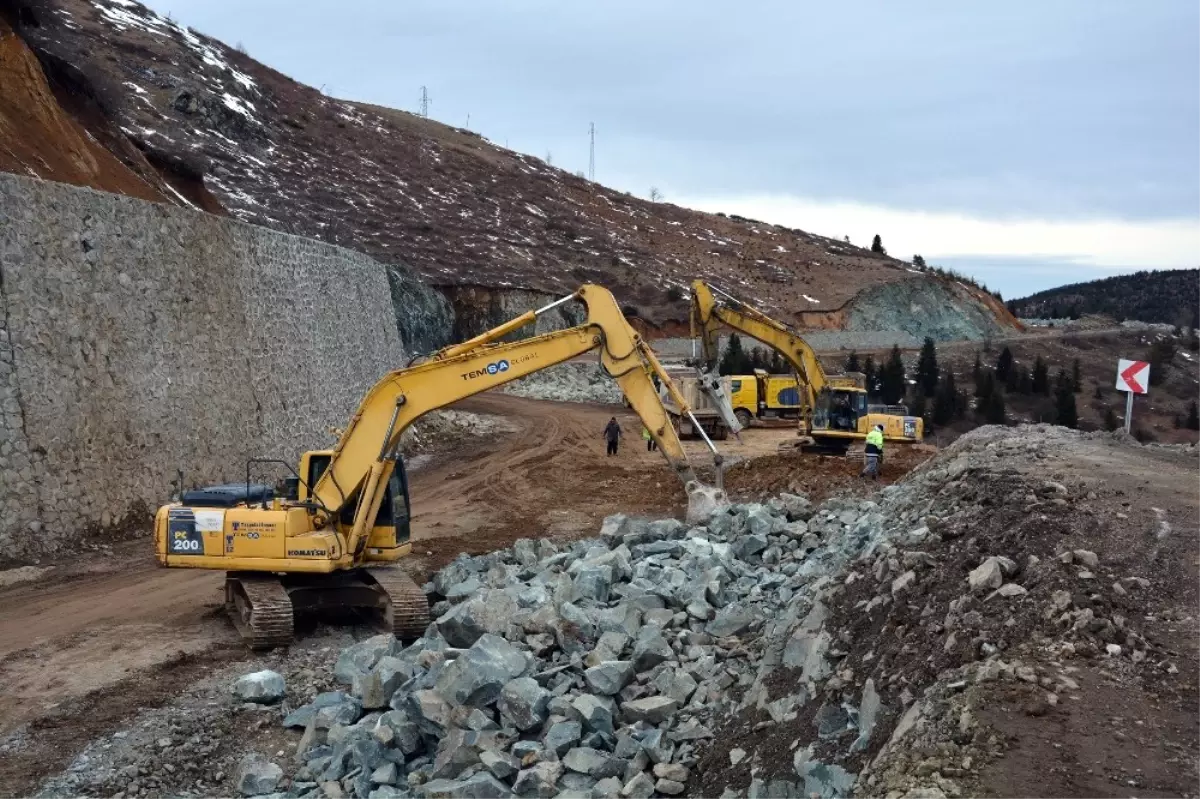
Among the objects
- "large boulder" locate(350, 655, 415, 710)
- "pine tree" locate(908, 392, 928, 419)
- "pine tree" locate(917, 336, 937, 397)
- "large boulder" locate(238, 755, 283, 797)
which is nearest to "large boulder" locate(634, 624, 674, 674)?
"large boulder" locate(350, 655, 415, 710)

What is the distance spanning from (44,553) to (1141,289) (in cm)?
11466

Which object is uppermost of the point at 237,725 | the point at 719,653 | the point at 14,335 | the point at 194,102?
the point at 194,102

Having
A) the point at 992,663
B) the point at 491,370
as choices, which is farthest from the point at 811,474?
the point at 992,663

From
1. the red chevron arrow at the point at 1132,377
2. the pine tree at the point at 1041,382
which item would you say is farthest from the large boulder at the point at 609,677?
the pine tree at the point at 1041,382

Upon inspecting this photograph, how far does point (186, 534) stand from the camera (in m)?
13.3

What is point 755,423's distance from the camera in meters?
40.9

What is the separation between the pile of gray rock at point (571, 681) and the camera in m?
8.27

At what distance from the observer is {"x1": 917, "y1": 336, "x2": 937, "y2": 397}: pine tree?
1978 inches

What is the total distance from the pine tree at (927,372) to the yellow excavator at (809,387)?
21.4 meters

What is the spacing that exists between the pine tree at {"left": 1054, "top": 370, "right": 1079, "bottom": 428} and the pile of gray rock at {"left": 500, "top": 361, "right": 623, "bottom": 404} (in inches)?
739

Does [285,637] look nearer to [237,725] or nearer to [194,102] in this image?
[237,725]

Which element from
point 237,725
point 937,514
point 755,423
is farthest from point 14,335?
point 755,423

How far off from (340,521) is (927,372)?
4202 cm

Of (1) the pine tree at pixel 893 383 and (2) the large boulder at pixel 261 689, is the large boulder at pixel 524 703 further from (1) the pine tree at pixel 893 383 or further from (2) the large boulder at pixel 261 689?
(1) the pine tree at pixel 893 383
